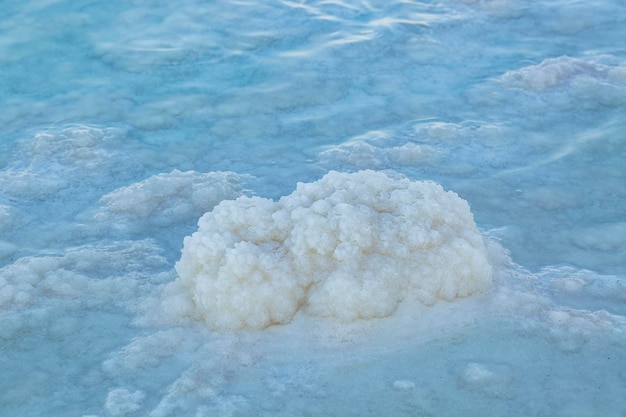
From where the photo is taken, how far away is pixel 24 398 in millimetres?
2352

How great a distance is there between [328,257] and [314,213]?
16cm

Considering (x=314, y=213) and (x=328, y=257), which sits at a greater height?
(x=314, y=213)

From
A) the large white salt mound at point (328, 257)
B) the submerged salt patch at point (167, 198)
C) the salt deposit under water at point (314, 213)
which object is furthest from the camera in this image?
the submerged salt patch at point (167, 198)

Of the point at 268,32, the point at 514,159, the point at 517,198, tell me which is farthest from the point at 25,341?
the point at 268,32

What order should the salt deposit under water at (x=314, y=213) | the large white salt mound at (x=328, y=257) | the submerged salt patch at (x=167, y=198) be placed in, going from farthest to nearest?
the submerged salt patch at (x=167, y=198) < the large white salt mound at (x=328, y=257) < the salt deposit under water at (x=314, y=213)

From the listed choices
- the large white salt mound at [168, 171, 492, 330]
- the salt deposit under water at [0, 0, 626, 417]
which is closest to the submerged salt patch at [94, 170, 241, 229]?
the salt deposit under water at [0, 0, 626, 417]

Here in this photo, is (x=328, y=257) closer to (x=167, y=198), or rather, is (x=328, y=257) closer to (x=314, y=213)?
(x=314, y=213)

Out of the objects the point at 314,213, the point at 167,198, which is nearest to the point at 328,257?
the point at 314,213

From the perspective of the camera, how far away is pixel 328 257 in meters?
2.67

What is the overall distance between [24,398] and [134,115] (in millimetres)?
1968

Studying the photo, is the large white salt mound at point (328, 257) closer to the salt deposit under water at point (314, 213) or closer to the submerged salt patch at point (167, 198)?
the salt deposit under water at point (314, 213)

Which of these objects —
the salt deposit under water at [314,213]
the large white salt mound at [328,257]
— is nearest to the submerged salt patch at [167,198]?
the salt deposit under water at [314,213]

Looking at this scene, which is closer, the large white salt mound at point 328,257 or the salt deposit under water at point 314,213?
the salt deposit under water at point 314,213

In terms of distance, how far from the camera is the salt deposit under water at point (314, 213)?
2.40m
